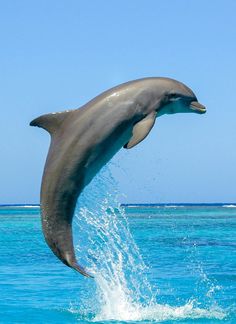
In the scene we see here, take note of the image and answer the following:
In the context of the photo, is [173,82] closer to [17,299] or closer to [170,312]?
[170,312]

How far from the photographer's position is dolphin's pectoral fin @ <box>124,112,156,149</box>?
8.55 m

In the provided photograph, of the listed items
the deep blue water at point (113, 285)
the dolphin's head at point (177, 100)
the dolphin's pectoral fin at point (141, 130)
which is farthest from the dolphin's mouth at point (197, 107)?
the deep blue water at point (113, 285)

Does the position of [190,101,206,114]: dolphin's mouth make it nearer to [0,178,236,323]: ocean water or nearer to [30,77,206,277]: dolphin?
[30,77,206,277]: dolphin

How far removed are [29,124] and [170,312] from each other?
234 inches

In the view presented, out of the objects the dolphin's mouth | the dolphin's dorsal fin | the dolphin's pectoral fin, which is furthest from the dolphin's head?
the dolphin's dorsal fin

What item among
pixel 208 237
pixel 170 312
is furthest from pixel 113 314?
pixel 208 237

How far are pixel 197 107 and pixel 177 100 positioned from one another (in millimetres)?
301

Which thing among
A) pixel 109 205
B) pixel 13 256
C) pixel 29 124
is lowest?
pixel 13 256

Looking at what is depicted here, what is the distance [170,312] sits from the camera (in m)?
13.9

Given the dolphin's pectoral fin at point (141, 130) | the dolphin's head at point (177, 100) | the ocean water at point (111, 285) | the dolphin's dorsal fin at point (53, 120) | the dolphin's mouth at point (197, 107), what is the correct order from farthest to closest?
the ocean water at point (111, 285) → the dolphin's mouth at point (197, 107) → the dolphin's head at point (177, 100) → the dolphin's dorsal fin at point (53, 120) → the dolphin's pectoral fin at point (141, 130)

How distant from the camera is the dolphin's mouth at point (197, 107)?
31.2ft

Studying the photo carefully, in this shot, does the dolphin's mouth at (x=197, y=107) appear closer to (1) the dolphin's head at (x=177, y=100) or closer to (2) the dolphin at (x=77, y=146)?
(1) the dolphin's head at (x=177, y=100)

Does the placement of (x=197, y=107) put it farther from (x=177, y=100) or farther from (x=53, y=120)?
(x=53, y=120)

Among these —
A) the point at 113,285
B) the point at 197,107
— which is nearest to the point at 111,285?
the point at 113,285
